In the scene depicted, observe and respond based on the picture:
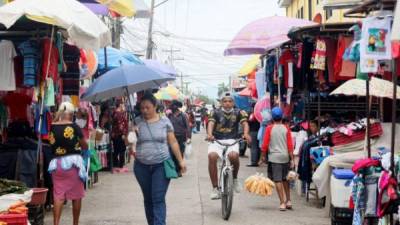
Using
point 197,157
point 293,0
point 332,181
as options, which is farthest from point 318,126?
point 293,0

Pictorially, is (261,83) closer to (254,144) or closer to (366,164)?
(254,144)

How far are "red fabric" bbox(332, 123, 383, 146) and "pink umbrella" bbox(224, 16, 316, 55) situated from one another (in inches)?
102

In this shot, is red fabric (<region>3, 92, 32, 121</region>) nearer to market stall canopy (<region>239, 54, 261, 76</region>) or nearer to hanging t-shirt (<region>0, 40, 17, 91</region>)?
hanging t-shirt (<region>0, 40, 17, 91</region>)

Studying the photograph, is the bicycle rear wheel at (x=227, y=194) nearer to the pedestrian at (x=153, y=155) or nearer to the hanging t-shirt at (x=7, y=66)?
the pedestrian at (x=153, y=155)

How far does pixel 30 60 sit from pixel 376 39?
4667 millimetres

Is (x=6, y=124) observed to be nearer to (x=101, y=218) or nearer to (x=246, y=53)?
(x=101, y=218)

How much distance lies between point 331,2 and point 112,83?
2.99 m

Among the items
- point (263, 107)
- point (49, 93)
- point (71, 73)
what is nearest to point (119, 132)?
point (263, 107)

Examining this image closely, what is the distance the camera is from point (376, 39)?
6559 millimetres

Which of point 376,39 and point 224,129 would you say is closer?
point 376,39

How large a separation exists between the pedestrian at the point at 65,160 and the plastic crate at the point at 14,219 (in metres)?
1.86

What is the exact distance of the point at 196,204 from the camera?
11.2m

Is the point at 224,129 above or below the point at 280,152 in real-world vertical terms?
above

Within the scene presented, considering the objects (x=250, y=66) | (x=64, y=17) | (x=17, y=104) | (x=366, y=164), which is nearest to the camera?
(x=366, y=164)
